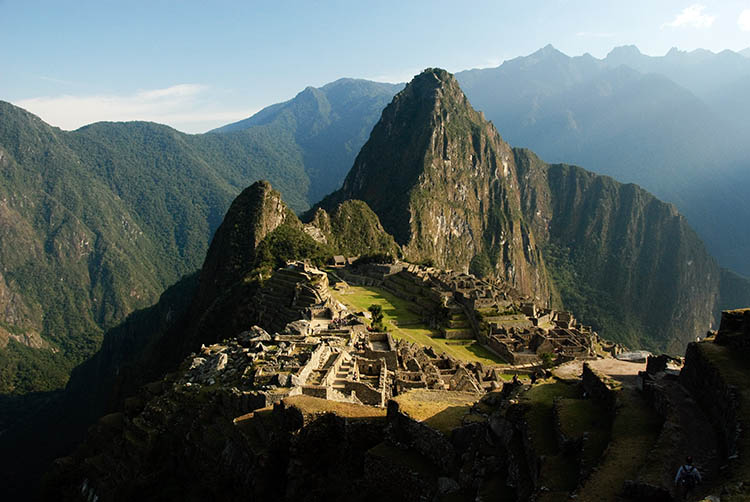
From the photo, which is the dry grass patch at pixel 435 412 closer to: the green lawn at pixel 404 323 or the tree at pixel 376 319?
the tree at pixel 376 319

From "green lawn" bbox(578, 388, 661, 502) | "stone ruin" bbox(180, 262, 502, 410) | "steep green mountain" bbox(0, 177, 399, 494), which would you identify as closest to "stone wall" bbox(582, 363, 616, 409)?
"green lawn" bbox(578, 388, 661, 502)

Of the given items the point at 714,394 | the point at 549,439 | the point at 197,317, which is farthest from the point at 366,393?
the point at 197,317

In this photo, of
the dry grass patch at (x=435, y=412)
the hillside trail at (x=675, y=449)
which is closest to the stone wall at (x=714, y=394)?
the hillside trail at (x=675, y=449)

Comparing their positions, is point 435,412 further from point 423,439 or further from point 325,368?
point 325,368

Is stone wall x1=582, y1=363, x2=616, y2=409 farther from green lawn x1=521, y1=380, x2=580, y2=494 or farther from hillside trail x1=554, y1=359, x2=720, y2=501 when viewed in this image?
green lawn x1=521, y1=380, x2=580, y2=494

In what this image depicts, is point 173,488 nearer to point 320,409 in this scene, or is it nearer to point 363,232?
point 320,409
